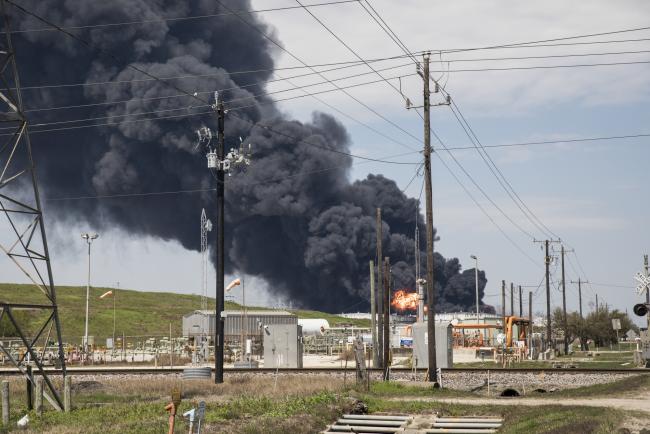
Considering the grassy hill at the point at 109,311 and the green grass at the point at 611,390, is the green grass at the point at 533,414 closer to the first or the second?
the green grass at the point at 611,390

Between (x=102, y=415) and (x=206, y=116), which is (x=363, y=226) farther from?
(x=102, y=415)

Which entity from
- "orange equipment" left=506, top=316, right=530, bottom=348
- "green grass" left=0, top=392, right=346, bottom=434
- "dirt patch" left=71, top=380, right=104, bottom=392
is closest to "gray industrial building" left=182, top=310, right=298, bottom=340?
"orange equipment" left=506, top=316, right=530, bottom=348

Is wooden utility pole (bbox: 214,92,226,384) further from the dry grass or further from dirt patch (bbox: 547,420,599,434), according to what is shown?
dirt patch (bbox: 547,420,599,434)

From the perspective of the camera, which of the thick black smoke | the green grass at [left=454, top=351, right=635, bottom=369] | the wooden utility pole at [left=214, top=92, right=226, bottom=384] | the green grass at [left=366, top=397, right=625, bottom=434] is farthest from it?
the thick black smoke

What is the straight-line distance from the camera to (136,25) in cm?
15400

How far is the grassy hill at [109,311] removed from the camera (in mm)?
109875

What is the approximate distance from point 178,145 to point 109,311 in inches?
1543

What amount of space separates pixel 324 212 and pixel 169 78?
5092 centimetres

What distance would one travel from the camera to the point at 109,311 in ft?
415

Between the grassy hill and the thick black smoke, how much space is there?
570 inches

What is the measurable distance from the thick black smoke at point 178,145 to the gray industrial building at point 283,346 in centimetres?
9528

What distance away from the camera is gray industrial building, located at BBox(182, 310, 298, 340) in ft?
285

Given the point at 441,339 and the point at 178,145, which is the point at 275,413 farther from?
the point at 178,145

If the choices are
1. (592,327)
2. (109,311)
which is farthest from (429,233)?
(109,311)
